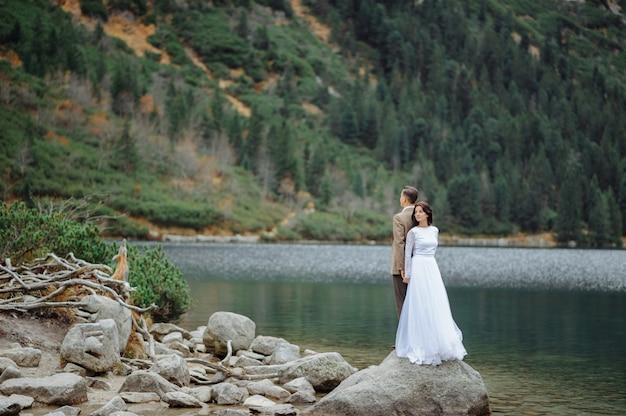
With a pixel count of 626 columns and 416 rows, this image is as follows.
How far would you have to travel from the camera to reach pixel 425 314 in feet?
41.5

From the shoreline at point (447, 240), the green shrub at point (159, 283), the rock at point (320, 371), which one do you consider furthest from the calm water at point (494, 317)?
the shoreline at point (447, 240)

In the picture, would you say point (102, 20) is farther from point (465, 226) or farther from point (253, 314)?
point (253, 314)

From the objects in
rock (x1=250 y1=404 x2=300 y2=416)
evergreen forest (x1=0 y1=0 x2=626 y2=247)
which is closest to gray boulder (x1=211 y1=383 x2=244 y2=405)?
rock (x1=250 y1=404 x2=300 y2=416)

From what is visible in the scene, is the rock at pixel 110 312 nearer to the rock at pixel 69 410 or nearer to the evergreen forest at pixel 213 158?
the rock at pixel 69 410

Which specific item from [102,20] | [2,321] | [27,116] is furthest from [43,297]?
[102,20]

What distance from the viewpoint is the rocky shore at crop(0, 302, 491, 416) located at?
12.3 m

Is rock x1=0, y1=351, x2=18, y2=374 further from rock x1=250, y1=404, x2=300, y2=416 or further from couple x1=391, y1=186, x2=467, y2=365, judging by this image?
couple x1=391, y1=186, x2=467, y2=365

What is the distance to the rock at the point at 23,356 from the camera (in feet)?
45.1

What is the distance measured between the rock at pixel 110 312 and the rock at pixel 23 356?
2054 millimetres

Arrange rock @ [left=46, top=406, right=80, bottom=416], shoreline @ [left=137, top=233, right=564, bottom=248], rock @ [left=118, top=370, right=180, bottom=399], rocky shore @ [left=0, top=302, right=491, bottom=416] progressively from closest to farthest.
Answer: rock @ [left=46, top=406, right=80, bottom=416] → rocky shore @ [left=0, top=302, right=491, bottom=416] → rock @ [left=118, top=370, right=180, bottom=399] → shoreline @ [left=137, top=233, right=564, bottom=248]

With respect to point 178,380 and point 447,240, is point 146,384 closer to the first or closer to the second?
point 178,380

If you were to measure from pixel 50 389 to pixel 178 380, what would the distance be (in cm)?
317

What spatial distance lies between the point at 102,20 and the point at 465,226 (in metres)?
114

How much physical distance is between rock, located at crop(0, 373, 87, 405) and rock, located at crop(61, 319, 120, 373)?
1452 millimetres
